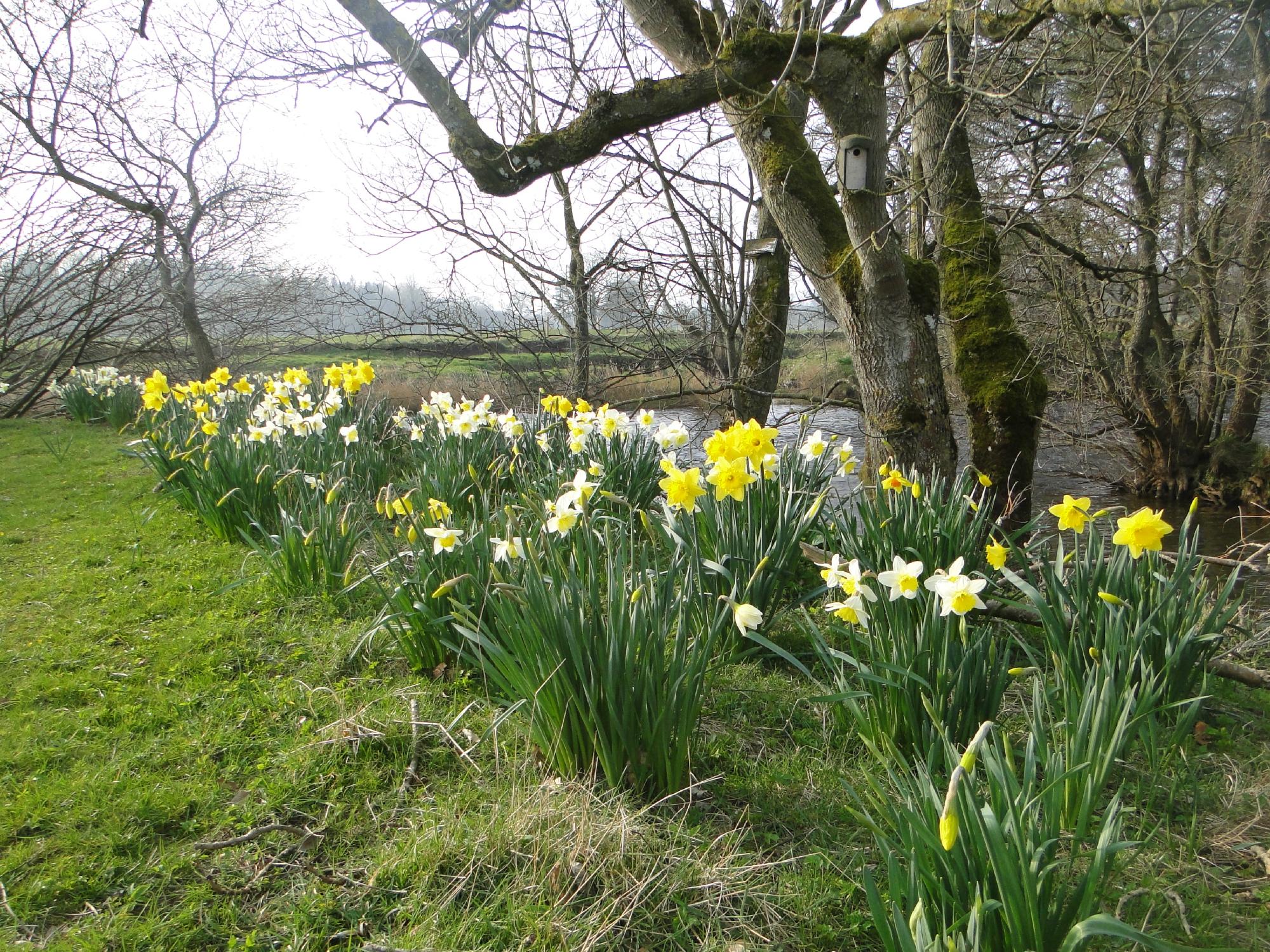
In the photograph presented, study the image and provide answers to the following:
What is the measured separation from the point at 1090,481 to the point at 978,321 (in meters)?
5.69

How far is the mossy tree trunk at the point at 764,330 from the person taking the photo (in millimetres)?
6512

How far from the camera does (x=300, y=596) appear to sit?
3604mm

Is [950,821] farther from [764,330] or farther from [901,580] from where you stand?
[764,330]

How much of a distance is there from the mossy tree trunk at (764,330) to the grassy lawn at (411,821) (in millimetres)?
3731

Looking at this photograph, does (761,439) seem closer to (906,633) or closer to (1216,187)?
(906,633)

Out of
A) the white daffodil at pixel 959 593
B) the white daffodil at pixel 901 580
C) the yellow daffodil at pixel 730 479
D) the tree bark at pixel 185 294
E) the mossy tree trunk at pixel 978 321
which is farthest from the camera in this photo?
the tree bark at pixel 185 294

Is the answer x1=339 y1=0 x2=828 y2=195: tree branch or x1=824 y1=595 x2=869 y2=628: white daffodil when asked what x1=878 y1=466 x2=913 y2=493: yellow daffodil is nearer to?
x1=824 y1=595 x2=869 y2=628: white daffodil

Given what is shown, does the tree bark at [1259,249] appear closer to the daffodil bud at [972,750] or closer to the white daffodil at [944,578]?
the white daffodil at [944,578]

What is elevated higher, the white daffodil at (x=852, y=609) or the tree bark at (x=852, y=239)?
the tree bark at (x=852, y=239)

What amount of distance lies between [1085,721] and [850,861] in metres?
0.62

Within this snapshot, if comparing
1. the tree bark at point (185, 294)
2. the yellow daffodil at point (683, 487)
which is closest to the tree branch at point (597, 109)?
the yellow daffodil at point (683, 487)

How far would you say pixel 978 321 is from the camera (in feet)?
17.1

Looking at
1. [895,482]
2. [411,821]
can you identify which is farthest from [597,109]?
[411,821]

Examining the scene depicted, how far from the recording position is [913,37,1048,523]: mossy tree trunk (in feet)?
16.6
